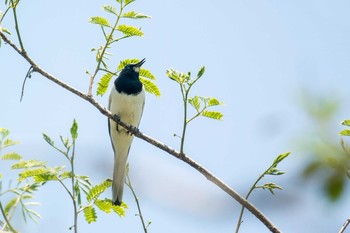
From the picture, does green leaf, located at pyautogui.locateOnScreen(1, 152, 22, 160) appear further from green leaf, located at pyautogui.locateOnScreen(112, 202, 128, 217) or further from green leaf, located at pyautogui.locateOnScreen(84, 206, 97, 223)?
green leaf, located at pyautogui.locateOnScreen(112, 202, 128, 217)

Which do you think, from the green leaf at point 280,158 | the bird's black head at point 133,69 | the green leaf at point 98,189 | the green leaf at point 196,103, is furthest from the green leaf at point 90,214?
the bird's black head at point 133,69

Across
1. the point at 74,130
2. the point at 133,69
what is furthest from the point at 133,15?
the point at 133,69

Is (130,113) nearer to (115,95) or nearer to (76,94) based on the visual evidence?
(115,95)

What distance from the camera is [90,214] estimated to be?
3.08 m

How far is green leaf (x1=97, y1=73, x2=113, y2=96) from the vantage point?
394 centimetres

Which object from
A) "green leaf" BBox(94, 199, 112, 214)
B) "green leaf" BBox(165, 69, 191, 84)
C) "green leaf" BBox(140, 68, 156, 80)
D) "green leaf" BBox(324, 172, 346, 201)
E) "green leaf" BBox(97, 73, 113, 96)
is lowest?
"green leaf" BBox(324, 172, 346, 201)

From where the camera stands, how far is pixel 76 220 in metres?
2.45

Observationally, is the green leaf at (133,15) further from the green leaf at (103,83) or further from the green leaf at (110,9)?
the green leaf at (103,83)

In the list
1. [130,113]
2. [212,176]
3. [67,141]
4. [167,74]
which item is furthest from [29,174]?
[130,113]

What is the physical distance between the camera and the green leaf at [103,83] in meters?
3.94

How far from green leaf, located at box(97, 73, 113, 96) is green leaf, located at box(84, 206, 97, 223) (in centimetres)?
114

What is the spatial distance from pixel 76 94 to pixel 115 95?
3.65m

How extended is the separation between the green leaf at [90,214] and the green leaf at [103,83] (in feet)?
3.73

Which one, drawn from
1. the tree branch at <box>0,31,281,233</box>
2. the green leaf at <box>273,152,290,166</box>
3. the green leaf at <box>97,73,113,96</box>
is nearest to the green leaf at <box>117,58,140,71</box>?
→ the green leaf at <box>97,73,113,96</box>
